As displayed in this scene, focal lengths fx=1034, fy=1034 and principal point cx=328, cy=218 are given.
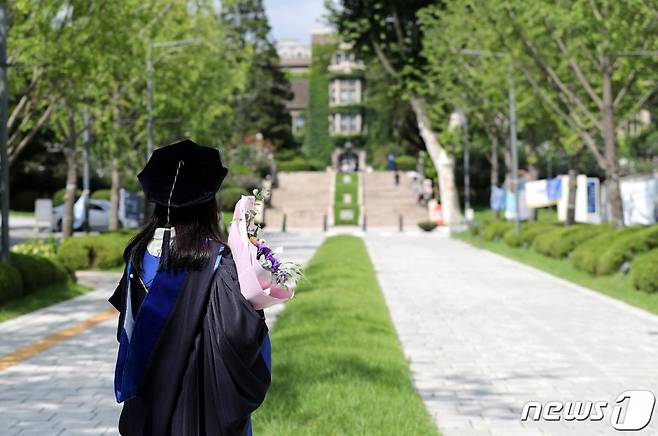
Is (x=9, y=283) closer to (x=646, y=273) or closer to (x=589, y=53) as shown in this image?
(x=646, y=273)

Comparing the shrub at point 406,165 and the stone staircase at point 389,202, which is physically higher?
the shrub at point 406,165

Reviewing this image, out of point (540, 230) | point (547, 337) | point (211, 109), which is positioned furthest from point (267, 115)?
point (547, 337)

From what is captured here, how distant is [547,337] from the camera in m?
12.3

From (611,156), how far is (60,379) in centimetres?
1747

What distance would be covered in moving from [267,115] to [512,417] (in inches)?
3345

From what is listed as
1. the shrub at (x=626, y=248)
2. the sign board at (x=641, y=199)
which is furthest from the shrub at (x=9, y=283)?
the sign board at (x=641, y=199)

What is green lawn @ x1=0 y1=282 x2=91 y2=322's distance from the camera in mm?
15250

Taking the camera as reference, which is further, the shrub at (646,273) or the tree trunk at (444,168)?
the tree trunk at (444,168)

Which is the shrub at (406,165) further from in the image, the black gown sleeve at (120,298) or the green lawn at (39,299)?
the black gown sleeve at (120,298)

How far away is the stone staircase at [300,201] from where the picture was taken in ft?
208

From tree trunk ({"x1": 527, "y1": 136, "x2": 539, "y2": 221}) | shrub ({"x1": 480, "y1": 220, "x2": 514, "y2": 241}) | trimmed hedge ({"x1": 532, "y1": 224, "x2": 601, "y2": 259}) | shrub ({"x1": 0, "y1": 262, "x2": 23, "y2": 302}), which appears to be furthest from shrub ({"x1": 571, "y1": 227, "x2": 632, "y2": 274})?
shrub ({"x1": 480, "y1": 220, "x2": 514, "y2": 241})

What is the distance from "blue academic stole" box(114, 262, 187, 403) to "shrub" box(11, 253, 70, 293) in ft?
43.8

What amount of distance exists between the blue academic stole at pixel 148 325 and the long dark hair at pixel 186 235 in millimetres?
67

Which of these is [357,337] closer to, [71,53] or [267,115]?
[71,53]
